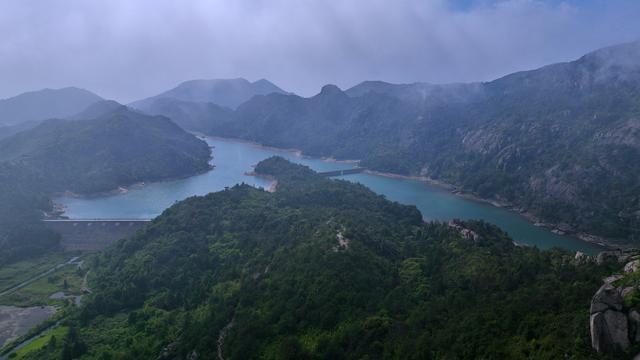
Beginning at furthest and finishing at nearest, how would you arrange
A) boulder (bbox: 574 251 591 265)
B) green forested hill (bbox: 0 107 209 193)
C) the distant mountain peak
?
the distant mountain peak
green forested hill (bbox: 0 107 209 193)
boulder (bbox: 574 251 591 265)

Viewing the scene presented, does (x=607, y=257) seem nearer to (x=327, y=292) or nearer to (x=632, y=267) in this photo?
(x=632, y=267)

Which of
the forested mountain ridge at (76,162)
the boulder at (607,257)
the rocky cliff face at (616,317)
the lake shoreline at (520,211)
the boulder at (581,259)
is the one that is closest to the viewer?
the rocky cliff face at (616,317)

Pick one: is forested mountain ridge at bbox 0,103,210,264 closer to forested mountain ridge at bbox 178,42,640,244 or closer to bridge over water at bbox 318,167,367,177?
bridge over water at bbox 318,167,367,177

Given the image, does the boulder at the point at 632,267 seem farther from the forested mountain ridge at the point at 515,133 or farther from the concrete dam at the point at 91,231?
the concrete dam at the point at 91,231

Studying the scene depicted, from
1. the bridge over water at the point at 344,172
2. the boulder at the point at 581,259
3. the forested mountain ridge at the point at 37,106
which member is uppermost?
the forested mountain ridge at the point at 37,106

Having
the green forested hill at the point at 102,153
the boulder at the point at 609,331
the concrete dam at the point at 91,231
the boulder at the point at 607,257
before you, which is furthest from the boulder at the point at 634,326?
the green forested hill at the point at 102,153

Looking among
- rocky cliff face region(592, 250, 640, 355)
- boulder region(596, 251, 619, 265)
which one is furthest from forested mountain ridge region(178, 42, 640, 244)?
rocky cliff face region(592, 250, 640, 355)
